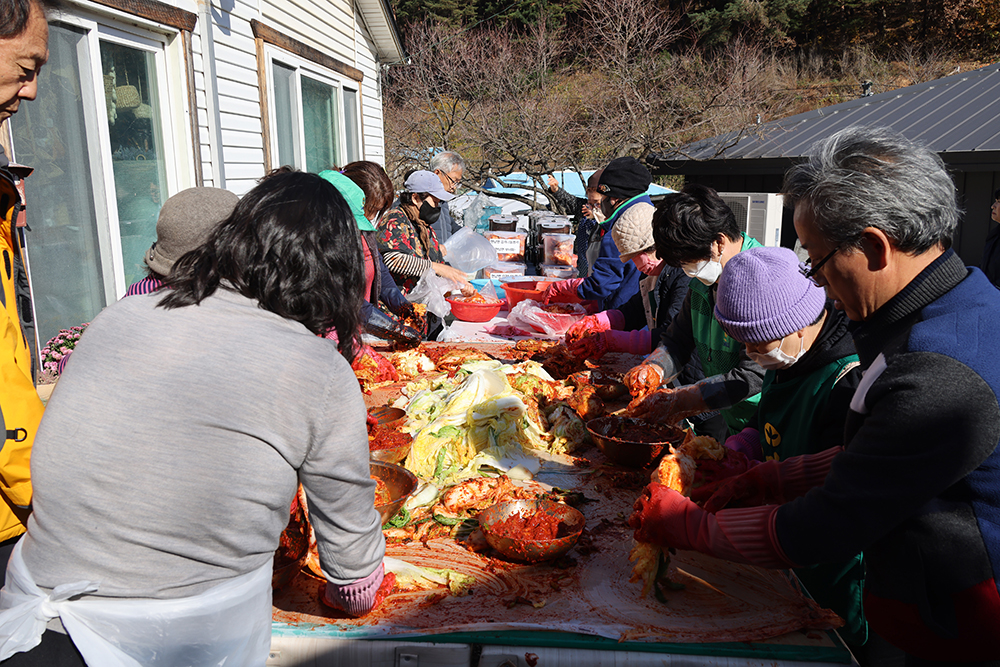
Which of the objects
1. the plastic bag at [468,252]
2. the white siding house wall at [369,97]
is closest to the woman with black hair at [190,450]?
the plastic bag at [468,252]

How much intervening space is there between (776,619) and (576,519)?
696 millimetres

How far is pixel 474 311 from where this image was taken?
219 inches

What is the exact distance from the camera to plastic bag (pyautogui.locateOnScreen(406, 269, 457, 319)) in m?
5.00

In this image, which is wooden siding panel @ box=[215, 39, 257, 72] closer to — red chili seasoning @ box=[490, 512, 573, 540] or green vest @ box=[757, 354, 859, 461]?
red chili seasoning @ box=[490, 512, 573, 540]

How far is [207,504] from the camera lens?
1378mm

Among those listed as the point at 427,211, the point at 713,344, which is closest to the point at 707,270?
the point at 713,344

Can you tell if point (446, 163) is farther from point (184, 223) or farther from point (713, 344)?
point (184, 223)

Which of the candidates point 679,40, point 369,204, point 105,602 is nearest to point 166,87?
point 369,204

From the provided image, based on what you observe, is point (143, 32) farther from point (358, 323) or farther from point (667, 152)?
point (667, 152)

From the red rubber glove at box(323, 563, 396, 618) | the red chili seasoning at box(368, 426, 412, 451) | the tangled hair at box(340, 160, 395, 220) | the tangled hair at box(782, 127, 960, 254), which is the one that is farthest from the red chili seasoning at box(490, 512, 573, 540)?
the tangled hair at box(340, 160, 395, 220)

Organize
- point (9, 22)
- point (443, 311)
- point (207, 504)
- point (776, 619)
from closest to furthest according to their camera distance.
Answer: point (207, 504) → point (9, 22) → point (776, 619) → point (443, 311)

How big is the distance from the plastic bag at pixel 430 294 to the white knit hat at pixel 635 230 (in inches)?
62.8

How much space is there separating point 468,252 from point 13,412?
5.76 meters

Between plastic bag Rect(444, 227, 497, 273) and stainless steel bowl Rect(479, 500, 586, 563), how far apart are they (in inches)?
200
